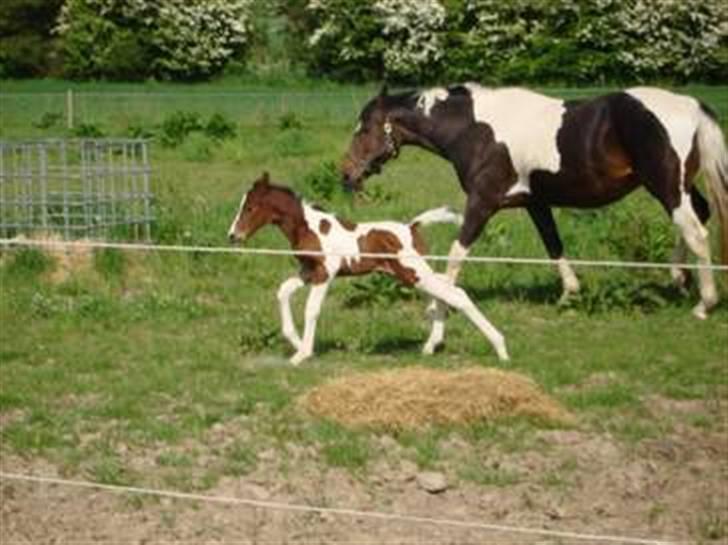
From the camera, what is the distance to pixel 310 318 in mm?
9383

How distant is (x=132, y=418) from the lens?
8.34m

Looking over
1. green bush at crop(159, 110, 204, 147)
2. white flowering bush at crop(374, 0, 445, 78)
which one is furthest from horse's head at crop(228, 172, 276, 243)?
white flowering bush at crop(374, 0, 445, 78)

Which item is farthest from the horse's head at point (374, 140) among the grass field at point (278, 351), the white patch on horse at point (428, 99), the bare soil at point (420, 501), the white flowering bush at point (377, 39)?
the white flowering bush at point (377, 39)

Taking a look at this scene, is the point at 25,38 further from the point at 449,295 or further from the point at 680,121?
the point at 449,295

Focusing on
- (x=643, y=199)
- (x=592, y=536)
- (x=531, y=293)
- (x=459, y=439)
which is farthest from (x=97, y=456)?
(x=643, y=199)

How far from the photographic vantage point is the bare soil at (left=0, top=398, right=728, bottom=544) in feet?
21.6

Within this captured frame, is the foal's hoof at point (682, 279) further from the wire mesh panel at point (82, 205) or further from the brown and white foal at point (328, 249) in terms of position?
the wire mesh panel at point (82, 205)

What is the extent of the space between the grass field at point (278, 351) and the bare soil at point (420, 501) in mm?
69

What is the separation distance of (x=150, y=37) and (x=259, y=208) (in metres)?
30.1

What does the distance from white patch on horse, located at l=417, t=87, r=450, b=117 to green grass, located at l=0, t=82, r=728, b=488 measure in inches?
53.9

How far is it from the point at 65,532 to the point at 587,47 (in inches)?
1222

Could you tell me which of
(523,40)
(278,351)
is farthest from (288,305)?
(523,40)

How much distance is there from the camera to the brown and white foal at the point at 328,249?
9.34 m

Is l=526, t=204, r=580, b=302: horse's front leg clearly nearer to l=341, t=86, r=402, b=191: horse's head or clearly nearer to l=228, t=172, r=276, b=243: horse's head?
l=341, t=86, r=402, b=191: horse's head
